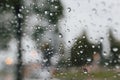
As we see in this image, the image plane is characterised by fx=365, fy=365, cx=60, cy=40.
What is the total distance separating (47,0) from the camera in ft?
8.34

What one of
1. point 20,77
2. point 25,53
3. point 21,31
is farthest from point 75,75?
point 20,77

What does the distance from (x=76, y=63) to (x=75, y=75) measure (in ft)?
0.26

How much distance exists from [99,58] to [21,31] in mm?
773

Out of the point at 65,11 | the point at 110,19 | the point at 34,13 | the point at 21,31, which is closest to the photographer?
the point at 110,19

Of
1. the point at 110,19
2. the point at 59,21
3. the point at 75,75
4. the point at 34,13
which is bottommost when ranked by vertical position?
the point at 75,75

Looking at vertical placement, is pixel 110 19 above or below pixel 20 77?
below

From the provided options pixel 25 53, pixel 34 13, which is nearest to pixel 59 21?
pixel 34 13

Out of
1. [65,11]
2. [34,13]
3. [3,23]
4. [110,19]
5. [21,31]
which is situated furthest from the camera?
[3,23]

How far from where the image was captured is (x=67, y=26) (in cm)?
237

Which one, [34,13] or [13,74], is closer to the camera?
[34,13]

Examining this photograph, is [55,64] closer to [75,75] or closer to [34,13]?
[75,75]

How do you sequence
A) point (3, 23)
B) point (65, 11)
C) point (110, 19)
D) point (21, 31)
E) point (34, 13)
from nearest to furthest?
point (110, 19) → point (65, 11) → point (34, 13) → point (21, 31) → point (3, 23)

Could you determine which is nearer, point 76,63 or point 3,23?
point 76,63

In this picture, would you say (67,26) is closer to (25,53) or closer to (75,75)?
(75,75)
